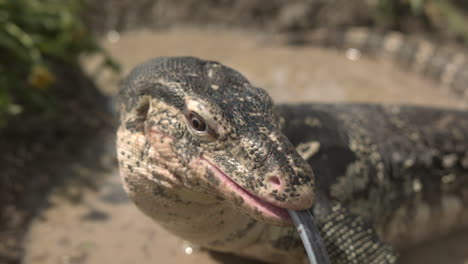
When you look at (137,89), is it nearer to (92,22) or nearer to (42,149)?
(42,149)

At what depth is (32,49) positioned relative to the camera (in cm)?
498

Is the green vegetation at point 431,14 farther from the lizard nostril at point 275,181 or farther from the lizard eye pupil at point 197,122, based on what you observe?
the lizard nostril at point 275,181

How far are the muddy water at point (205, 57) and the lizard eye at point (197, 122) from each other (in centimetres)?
163

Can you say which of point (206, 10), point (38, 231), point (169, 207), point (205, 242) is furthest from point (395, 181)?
point (206, 10)

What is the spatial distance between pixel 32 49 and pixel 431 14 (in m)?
5.24

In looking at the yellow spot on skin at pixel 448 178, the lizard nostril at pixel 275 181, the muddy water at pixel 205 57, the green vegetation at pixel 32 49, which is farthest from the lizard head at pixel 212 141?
the yellow spot on skin at pixel 448 178

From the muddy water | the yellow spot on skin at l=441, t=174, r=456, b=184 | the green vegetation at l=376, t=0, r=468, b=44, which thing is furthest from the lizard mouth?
the green vegetation at l=376, t=0, r=468, b=44

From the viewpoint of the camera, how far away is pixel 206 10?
8.07 metres

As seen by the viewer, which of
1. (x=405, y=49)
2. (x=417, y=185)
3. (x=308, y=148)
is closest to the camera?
(x=308, y=148)

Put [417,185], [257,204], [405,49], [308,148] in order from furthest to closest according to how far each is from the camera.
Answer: [405,49] < [417,185] < [308,148] < [257,204]

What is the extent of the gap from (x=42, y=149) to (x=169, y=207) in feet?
8.50

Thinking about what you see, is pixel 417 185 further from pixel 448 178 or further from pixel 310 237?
pixel 310 237

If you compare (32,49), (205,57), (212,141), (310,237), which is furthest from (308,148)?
(205,57)

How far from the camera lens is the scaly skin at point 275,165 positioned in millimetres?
2527
